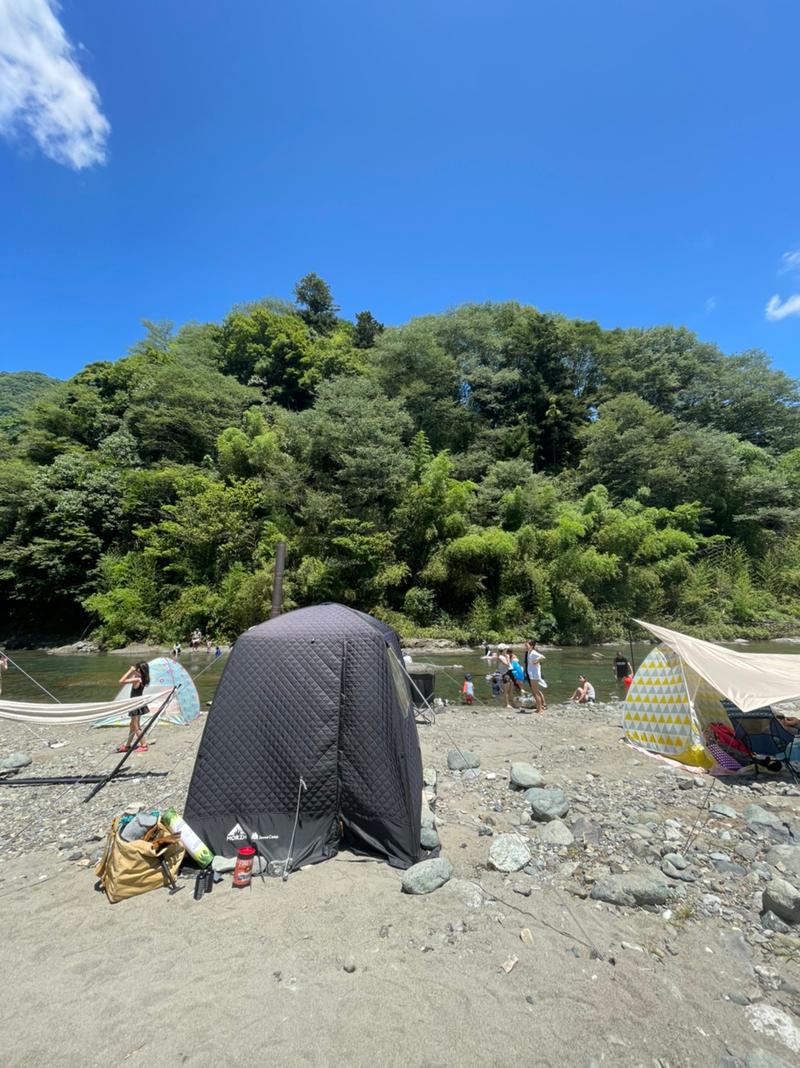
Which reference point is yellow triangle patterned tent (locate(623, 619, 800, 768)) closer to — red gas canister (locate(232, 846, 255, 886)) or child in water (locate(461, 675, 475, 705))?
child in water (locate(461, 675, 475, 705))

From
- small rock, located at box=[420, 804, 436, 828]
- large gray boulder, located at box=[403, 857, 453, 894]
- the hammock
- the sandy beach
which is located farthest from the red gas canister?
the hammock

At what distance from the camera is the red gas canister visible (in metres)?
4.19

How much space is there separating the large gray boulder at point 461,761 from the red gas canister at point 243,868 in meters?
3.63

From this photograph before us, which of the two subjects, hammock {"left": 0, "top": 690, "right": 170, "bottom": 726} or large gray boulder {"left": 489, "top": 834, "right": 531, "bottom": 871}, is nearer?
large gray boulder {"left": 489, "top": 834, "right": 531, "bottom": 871}

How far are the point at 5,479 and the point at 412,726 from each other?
30133mm

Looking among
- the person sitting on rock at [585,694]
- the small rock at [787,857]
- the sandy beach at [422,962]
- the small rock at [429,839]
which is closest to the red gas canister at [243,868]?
the sandy beach at [422,962]

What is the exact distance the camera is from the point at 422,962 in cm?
331

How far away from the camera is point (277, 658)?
4.84 m

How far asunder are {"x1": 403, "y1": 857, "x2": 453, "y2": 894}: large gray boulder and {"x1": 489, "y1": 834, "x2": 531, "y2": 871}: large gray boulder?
475 mm

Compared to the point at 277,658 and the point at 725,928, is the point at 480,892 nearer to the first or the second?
the point at 725,928

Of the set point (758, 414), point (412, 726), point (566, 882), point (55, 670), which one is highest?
point (758, 414)

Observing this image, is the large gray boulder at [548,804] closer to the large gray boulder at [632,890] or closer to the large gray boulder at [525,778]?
the large gray boulder at [525,778]

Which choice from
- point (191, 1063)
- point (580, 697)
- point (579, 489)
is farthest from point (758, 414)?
point (191, 1063)

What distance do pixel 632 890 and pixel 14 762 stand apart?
892cm
